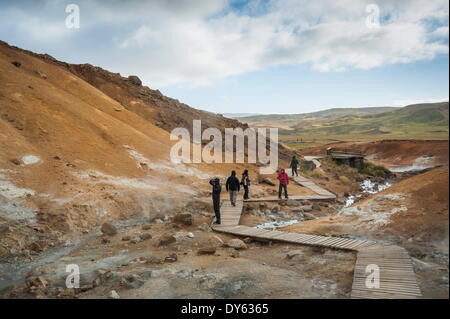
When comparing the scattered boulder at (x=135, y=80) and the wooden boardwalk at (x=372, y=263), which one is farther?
the scattered boulder at (x=135, y=80)

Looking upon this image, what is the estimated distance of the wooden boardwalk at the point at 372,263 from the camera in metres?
6.21

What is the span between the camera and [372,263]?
7.56m

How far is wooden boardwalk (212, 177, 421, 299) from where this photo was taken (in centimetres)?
621

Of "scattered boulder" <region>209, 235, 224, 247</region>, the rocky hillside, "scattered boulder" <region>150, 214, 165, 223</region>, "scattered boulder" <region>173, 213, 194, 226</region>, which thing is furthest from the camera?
"scattered boulder" <region>150, 214, 165, 223</region>

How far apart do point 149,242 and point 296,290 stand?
5.61 metres

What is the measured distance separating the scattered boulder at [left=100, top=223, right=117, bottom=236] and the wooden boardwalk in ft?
12.3

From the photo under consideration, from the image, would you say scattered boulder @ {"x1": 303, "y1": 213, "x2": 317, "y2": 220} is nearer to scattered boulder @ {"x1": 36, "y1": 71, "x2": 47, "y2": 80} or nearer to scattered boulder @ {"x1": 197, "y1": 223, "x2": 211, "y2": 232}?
scattered boulder @ {"x1": 197, "y1": 223, "x2": 211, "y2": 232}

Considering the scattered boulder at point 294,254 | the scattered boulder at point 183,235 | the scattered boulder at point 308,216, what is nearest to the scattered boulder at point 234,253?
the scattered boulder at point 294,254

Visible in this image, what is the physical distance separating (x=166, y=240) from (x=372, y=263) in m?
5.98

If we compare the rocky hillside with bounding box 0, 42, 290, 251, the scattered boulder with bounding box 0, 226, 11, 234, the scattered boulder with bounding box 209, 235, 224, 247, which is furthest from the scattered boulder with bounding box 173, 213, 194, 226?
the scattered boulder with bounding box 0, 226, 11, 234

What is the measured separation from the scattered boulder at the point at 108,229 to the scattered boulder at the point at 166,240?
2052 millimetres

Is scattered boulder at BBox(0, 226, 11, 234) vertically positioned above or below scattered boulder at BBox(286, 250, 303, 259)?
above

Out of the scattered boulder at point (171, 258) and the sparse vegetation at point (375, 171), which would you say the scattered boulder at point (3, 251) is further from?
the sparse vegetation at point (375, 171)
